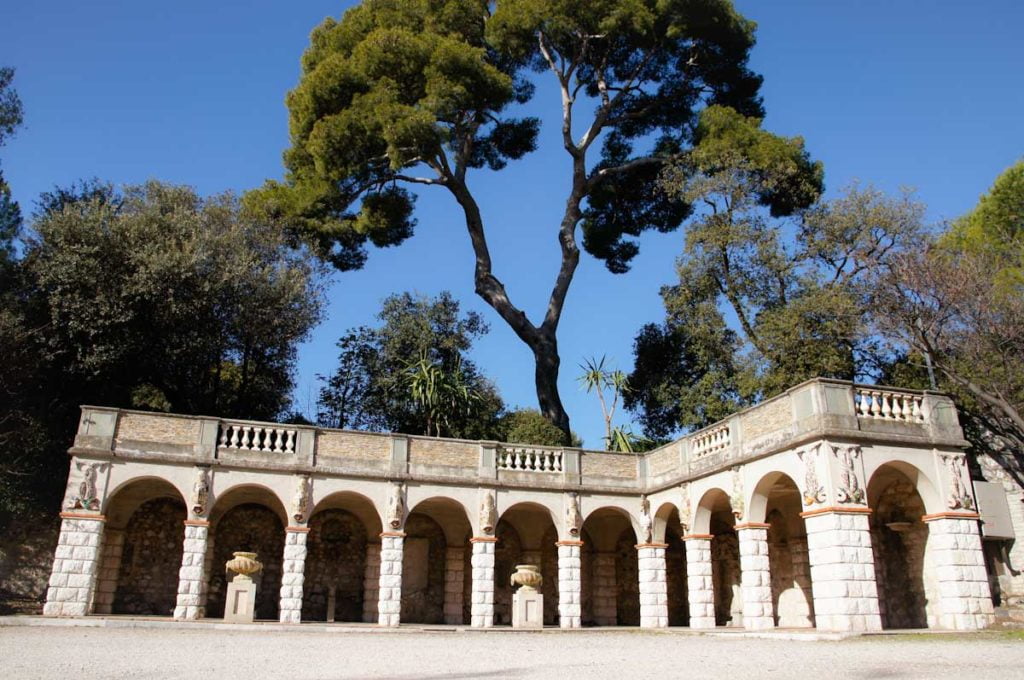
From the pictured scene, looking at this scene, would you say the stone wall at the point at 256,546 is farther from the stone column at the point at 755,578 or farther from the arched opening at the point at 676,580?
the stone column at the point at 755,578

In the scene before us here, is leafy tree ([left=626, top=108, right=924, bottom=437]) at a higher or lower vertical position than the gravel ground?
higher

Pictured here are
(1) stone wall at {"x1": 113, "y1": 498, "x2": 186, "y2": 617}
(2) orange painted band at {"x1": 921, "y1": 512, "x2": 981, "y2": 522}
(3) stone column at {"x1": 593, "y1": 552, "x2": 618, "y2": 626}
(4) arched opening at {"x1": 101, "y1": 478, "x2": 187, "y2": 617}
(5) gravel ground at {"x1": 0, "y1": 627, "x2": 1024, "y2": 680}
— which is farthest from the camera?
(3) stone column at {"x1": 593, "y1": 552, "x2": 618, "y2": 626}

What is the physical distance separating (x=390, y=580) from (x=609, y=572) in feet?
25.4

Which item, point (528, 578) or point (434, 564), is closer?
point (528, 578)

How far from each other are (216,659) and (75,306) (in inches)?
582

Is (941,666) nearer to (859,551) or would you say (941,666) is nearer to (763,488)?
(859,551)

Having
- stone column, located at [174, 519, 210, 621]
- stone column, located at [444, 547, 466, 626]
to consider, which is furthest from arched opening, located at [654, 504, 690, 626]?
stone column, located at [174, 519, 210, 621]

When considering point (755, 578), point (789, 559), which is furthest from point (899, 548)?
point (755, 578)

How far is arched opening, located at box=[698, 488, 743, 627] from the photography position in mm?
22781

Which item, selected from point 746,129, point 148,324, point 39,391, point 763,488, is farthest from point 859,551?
point 39,391

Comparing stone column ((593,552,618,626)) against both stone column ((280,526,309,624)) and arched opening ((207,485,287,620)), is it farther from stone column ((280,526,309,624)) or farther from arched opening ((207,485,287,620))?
arched opening ((207,485,287,620))

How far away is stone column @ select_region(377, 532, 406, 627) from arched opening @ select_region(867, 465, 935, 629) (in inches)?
447

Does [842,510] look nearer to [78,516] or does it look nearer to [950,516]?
[950,516]

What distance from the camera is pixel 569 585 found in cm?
2144
